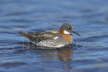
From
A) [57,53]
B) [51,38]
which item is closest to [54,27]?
[51,38]

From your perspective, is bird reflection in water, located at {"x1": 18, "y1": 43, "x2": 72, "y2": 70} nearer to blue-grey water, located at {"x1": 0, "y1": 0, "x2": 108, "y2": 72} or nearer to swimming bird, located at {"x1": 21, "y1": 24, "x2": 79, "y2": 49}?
blue-grey water, located at {"x1": 0, "y1": 0, "x2": 108, "y2": 72}

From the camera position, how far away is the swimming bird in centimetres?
2127

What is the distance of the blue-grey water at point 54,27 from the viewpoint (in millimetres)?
18828

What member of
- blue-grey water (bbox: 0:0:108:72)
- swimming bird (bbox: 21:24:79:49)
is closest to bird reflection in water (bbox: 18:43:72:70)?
blue-grey water (bbox: 0:0:108:72)

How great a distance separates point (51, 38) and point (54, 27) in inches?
153

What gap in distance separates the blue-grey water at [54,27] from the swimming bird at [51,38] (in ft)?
0.95

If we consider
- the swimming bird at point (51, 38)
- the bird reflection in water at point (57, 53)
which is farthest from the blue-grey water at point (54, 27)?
the swimming bird at point (51, 38)

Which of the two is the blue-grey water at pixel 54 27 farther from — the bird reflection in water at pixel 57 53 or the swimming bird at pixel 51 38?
the swimming bird at pixel 51 38

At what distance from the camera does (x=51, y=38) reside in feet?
70.0

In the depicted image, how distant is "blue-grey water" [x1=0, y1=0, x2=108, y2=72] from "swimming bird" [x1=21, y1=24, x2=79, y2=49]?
0.29 m

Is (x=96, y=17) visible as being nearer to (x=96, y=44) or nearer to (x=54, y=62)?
(x=96, y=44)

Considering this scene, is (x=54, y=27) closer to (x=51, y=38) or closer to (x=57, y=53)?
(x=51, y=38)

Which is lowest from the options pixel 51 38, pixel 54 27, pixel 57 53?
pixel 57 53

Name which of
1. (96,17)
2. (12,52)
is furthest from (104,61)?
(96,17)
